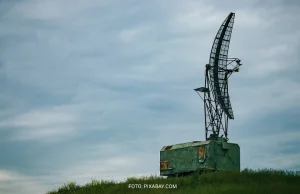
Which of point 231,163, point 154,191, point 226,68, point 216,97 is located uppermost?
point 226,68

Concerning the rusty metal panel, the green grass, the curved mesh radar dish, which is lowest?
the green grass

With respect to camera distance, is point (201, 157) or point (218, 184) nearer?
point (218, 184)

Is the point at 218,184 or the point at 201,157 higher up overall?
the point at 201,157

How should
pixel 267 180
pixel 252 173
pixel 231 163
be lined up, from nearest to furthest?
pixel 267 180
pixel 252 173
pixel 231 163

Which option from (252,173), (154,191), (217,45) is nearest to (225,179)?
(252,173)

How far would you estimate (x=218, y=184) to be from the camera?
92.0ft

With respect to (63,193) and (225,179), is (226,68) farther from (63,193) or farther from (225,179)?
(63,193)

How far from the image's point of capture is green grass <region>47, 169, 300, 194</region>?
25391 mm

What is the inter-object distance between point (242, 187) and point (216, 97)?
13433mm

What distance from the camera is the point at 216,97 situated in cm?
3862

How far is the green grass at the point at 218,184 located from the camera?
2539 cm

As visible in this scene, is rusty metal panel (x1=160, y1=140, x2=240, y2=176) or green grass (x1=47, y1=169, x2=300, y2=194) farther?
rusty metal panel (x1=160, y1=140, x2=240, y2=176)

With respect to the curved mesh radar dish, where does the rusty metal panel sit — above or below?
below

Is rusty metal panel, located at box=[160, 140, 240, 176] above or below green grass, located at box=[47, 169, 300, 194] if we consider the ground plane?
above
